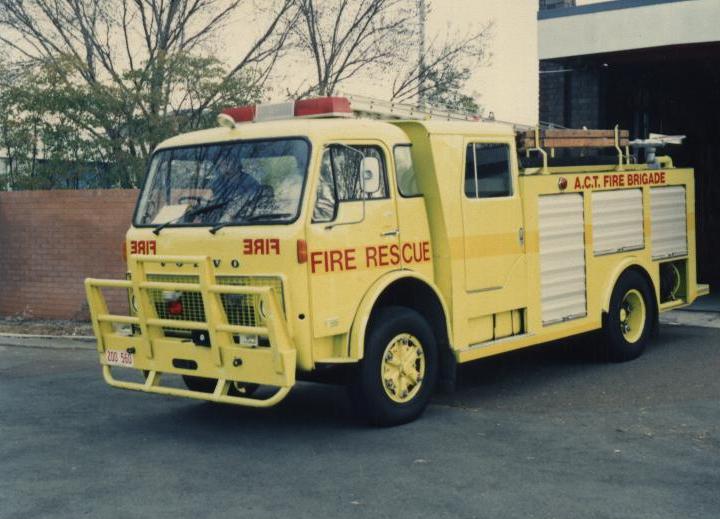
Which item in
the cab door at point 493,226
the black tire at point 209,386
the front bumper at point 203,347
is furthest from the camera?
the black tire at point 209,386

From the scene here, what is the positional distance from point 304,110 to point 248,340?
2.10m

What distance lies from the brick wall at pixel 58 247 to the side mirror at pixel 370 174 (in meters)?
6.51

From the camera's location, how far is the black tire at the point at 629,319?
10.7 meters

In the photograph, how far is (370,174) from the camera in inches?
321

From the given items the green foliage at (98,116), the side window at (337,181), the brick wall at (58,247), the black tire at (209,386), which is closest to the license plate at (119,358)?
the black tire at (209,386)

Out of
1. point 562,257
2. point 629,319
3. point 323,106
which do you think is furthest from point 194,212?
point 629,319

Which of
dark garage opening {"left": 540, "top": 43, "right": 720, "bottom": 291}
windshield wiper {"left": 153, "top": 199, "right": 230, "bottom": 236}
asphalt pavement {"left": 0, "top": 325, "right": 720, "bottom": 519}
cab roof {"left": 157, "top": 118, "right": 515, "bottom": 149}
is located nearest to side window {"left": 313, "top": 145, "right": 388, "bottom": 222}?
cab roof {"left": 157, "top": 118, "right": 515, "bottom": 149}

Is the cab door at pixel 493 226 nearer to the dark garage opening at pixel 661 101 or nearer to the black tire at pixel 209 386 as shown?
the black tire at pixel 209 386

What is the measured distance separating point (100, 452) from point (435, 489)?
2631mm

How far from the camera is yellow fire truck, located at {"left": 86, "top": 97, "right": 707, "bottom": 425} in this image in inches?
301

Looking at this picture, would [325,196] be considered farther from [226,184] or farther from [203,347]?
[203,347]

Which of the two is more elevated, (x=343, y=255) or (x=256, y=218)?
(x=256, y=218)

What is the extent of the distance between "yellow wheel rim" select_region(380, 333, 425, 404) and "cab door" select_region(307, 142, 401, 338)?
0.52m

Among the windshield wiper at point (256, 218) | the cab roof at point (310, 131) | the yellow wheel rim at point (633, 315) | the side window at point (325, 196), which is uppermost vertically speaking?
the cab roof at point (310, 131)
